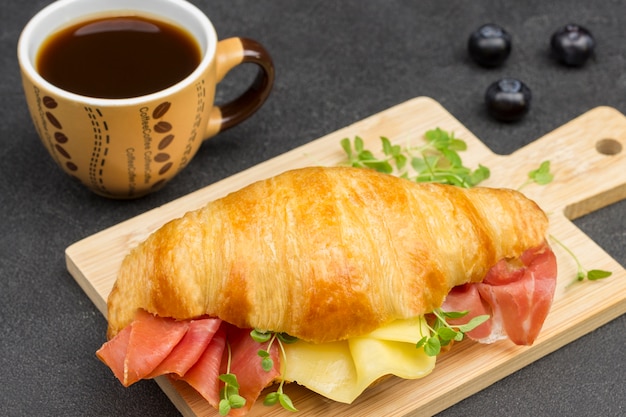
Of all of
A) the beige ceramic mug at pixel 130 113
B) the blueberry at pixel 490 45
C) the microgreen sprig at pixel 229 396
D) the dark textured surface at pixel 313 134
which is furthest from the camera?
the blueberry at pixel 490 45

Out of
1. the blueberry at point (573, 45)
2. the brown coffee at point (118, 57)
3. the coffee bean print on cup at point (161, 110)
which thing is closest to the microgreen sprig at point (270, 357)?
the coffee bean print on cup at point (161, 110)

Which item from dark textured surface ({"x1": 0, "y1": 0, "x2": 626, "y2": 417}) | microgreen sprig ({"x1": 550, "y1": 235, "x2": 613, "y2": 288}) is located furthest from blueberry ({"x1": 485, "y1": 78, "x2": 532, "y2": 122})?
microgreen sprig ({"x1": 550, "y1": 235, "x2": 613, "y2": 288})

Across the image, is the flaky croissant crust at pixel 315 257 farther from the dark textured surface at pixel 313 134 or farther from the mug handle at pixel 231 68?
the mug handle at pixel 231 68

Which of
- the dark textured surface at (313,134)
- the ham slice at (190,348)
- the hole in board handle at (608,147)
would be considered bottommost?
the dark textured surface at (313,134)

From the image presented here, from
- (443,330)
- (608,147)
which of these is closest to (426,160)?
(608,147)

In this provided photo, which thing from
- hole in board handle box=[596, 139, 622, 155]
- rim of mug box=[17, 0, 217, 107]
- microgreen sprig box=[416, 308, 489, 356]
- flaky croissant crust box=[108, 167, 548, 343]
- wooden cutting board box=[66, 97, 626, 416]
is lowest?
wooden cutting board box=[66, 97, 626, 416]

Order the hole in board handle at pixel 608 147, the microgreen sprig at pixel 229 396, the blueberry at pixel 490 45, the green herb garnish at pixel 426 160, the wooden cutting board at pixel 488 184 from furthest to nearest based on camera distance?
the blueberry at pixel 490 45, the hole in board handle at pixel 608 147, the green herb garnish at pixel 426 160, the wooden cutting board at pixel 488 184, the microgreen sprig at pixel 229 396

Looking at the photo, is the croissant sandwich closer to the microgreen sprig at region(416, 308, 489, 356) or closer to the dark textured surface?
the microgreen sprig at region(416, 308, 489, 356)
